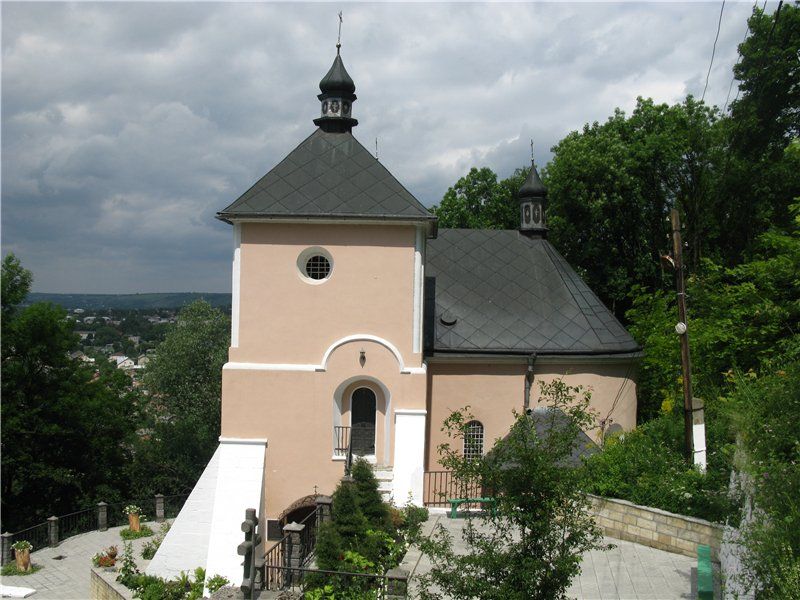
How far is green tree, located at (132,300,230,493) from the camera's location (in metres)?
32.2

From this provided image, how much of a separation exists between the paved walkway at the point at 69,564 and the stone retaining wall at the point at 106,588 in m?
0.93

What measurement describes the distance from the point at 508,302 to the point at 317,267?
222 inches

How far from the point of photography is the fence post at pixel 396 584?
29.6 ft

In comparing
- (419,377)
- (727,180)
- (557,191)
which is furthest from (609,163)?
(419,377)

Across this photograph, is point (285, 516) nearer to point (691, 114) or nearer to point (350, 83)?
point (350, 83)

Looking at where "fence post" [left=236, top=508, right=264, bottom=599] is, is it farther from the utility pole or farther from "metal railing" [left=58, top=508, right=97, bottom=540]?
"metal railing" [left=58, top=508, right=97, bottom=540]

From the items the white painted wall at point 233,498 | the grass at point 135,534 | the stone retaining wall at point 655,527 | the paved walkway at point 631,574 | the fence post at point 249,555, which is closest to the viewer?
the fence post at point 249,555

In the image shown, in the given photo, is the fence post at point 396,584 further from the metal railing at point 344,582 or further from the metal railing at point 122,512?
the metal railing at point 122,512

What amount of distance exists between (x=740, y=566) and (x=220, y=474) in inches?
410

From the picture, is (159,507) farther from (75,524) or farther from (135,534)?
(135,534)

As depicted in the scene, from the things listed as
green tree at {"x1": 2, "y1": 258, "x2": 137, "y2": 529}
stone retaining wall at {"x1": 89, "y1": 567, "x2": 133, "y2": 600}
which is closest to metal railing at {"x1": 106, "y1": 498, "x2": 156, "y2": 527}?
green tree at {"x1": 2, "y1": 258, "x2": 137, "y2": 529}

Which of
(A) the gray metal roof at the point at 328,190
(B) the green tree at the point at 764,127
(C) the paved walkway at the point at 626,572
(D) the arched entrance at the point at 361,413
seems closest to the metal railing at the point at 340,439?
(D) the arched entrance at the point at 361,413

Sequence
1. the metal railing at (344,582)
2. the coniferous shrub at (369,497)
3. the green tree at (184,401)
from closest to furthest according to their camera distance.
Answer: the metal railing at (344,582) < the coniferous shrub at (369,497) < the green tree at (184,401)

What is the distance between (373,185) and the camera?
16.5 meters
